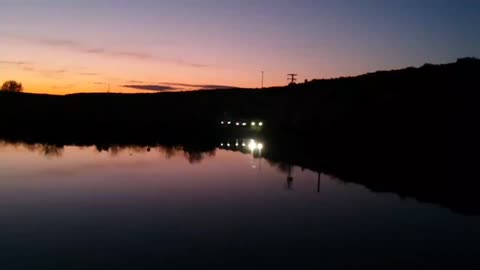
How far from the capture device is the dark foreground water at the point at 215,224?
1778 centimetres

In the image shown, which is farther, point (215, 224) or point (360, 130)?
point (360, 130)

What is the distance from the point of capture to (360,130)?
87.9 meters

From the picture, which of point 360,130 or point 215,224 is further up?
point 360,130

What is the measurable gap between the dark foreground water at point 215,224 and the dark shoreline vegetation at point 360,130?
545 cm

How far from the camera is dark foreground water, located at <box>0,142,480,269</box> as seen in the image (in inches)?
700

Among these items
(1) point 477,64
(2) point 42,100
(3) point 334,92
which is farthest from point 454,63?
(2) point 42,100

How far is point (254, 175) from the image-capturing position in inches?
1603

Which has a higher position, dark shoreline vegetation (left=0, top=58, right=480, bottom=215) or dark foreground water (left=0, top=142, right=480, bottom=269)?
dark shoreline vegetation (left=0, top=58, right=480, bottom=215)

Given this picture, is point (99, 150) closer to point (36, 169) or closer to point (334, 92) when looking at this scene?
point (36, 169)

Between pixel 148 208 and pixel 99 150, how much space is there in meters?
35.6

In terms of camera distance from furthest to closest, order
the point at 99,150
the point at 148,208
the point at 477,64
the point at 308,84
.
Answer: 1. the point at 308,84
2. the point at 477,64
3. the point at 99,150
4. the point at 148,208

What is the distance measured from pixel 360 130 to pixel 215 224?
226 feet

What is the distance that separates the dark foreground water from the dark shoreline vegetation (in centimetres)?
545

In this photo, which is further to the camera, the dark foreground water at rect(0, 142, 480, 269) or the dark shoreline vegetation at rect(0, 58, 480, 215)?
the dark shoreline vegetation at rect(0, 58, 480, 215)
